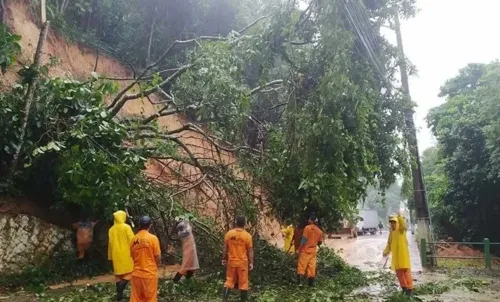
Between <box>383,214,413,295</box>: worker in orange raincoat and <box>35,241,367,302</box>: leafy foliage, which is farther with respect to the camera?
<box>383,214,413,295</box>: worker in orange raincoat

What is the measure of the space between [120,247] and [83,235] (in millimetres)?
3477

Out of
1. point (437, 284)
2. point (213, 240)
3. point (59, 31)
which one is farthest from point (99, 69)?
point (437, 284)

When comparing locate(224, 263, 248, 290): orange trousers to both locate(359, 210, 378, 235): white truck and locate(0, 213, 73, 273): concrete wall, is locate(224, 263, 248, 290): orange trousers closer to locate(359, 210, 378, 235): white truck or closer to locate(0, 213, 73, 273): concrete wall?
locate(0, 213, 73, 273): concrete wall

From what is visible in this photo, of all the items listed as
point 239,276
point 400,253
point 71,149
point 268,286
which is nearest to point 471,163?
point 400,253

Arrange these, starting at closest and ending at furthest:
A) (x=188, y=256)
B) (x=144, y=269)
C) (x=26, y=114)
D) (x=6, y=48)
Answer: (x=144, y=269)
(x=188, y=256)
(x=6, y=48)
(x=26, y=114)

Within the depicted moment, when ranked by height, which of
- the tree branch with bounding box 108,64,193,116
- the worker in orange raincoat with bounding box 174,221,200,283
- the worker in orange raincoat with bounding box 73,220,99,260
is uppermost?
the tree branch with bounding box 108,64,193,116

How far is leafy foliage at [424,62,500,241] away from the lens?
1764cm

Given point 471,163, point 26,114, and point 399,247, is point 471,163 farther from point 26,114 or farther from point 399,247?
point 26,114

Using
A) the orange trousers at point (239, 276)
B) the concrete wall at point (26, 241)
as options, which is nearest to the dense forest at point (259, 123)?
the concrete wall at point (26, 241)

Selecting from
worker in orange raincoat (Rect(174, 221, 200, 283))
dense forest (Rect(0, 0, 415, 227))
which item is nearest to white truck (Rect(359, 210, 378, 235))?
dense forest (Rect(0, 0, 415, 227))

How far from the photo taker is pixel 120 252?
7465 millimetres

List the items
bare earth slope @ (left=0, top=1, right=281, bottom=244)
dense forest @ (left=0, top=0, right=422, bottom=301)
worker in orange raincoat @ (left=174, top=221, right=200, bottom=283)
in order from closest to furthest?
1. dense forest @ (left=0, top=0, right=422, bottom=301)
2. worker in orange raincoat @ (left=174, top=221, right=200, bottom=283)
3. bare earth slope @ (left=0, top=1, right=281, bottom=244)

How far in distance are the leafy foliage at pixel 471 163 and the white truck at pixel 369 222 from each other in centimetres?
2000

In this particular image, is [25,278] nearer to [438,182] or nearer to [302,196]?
[302,196]
